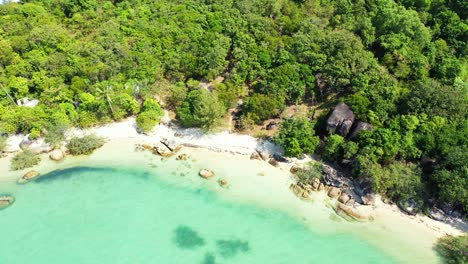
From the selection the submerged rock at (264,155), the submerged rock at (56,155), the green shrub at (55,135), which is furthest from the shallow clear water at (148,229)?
the submerged rock at (264,155)

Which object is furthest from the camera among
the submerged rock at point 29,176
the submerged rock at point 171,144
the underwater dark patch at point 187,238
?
the submerged rock at point 171,144

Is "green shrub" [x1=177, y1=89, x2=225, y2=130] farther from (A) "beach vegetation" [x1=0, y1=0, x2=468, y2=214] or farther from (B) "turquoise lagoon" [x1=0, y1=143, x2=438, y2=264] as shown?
(B) "turquoise lagoon" [x1=0, y1=143, x2=438, y2=264]

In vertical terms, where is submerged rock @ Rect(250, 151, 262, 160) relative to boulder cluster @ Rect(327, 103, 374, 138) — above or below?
below

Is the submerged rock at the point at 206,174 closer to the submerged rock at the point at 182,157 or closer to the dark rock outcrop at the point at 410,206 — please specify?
the submerged rock at the point at 182,157

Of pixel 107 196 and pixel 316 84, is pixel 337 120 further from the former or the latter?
pixel 107 196

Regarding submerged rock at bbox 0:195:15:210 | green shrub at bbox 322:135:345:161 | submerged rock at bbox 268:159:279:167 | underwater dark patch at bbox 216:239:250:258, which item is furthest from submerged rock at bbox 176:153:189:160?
submerged rock at bbox 0:195:15:210

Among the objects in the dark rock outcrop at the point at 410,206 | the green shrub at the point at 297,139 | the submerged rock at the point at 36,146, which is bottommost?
the submerged rock at the point at 36,146

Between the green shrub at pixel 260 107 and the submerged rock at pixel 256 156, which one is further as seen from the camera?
the green shrub at pixel 260 107

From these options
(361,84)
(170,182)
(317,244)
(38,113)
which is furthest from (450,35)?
(38,113)
